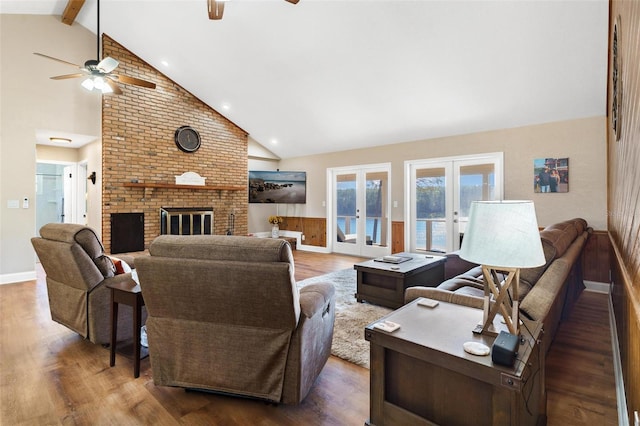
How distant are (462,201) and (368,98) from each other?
2372 mm

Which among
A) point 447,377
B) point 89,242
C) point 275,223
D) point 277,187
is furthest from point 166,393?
point 275,223

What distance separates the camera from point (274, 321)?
1.70 m

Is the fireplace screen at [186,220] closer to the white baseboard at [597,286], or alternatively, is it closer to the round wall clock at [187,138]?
the round wall clock at [187,138]

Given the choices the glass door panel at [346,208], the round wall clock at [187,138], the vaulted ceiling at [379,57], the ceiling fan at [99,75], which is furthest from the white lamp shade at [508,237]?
the round wall clock at [187,138]

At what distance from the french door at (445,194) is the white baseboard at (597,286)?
5.34ft

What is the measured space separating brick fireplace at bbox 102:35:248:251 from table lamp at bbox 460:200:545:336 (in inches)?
233

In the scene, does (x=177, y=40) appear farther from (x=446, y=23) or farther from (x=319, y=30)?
(x=446, y=23)

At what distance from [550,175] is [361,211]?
3.41 metres

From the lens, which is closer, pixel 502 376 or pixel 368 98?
pixel 502 376

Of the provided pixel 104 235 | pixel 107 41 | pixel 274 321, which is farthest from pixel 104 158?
pixel 274 321

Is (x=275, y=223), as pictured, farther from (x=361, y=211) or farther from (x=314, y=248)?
(x=361, y=211)

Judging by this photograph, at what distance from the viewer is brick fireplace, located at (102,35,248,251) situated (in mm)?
5738

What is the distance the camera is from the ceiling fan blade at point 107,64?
3487mm

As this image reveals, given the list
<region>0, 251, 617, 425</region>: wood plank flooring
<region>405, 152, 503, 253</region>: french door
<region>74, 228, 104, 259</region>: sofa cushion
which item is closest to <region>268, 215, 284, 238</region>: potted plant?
<region>405, 152, 503, 253</region>: french door
